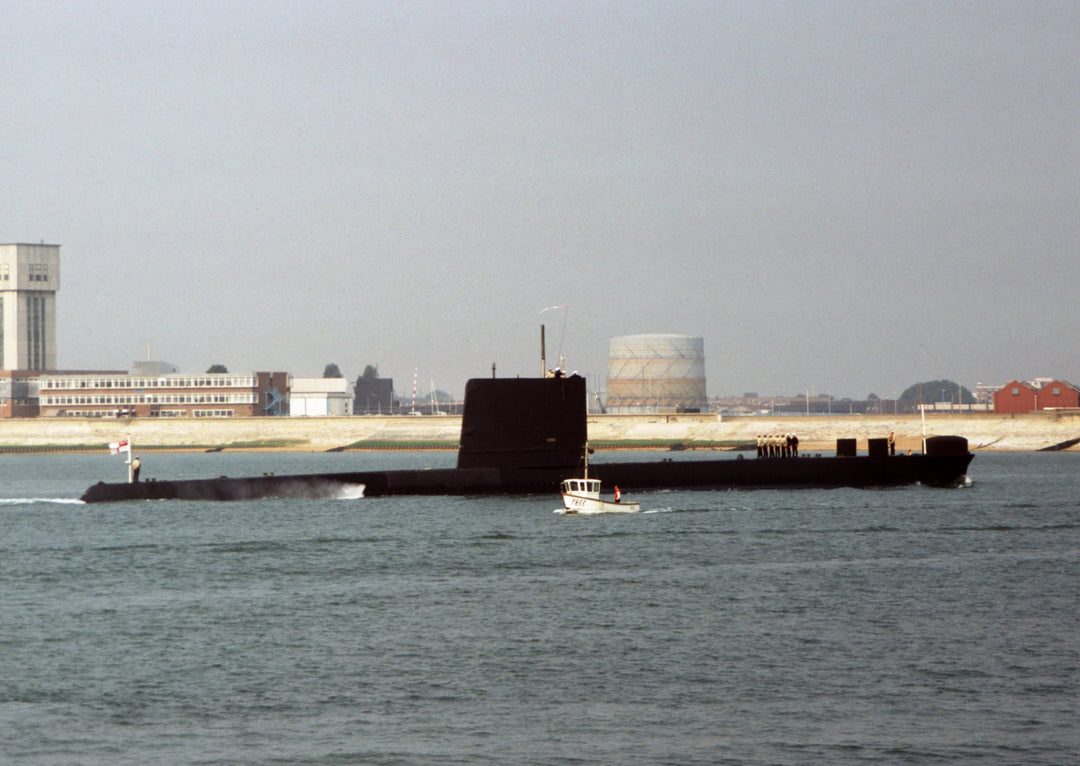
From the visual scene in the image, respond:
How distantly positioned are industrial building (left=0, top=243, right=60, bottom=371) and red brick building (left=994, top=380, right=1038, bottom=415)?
427 feet

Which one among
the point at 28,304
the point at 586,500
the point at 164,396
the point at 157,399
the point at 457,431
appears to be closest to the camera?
the point at 586,500

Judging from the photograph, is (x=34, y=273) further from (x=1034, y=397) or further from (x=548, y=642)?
(x=548, y=642)

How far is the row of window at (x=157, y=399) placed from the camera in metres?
170

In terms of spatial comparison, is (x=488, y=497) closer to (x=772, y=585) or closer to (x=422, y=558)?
(x=422, y=558)

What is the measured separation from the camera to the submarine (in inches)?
1982

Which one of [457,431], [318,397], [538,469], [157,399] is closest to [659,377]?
[318,397]

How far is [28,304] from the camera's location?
638 ft

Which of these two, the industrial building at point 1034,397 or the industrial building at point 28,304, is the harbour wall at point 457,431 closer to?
the industrial building at point 1034,397

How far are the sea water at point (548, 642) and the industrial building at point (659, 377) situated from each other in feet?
486

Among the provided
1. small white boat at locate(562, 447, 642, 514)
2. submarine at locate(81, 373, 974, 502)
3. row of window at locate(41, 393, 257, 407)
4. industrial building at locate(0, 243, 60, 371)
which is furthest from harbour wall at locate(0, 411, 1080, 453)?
small white boat at locate(562, 447, 642, 514)

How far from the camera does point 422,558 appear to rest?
125 ft

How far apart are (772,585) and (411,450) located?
11523 centimetres

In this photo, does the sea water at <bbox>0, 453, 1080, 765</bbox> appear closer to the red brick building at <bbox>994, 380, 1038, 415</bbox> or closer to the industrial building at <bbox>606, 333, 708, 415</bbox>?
the red brick building at <bbox>994, 380, 1038, 415</bbox>

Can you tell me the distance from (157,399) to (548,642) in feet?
513
